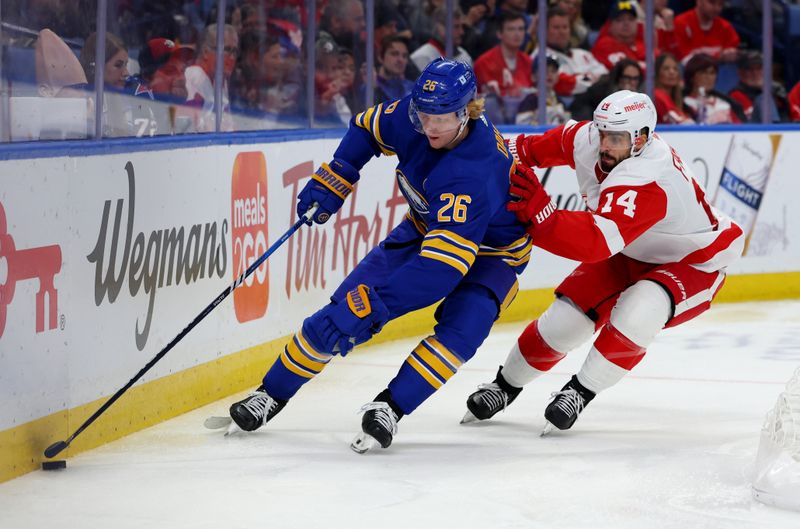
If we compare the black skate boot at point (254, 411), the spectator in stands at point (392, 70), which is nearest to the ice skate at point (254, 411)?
the black skate boot at point (254, 411)

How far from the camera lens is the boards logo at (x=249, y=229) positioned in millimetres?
4793

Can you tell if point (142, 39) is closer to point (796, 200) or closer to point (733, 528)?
point (733, 528)

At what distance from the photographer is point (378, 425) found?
380 centimetres

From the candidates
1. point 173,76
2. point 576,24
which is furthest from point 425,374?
point 576,24

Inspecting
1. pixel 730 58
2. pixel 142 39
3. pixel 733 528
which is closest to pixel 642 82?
pixel 730 58

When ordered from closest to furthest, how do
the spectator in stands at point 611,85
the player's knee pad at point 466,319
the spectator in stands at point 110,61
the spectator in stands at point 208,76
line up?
the player's knee pad at point 466,319 → the spectator in stands at point 110,61 → the spectator in stands at point 208,76 → the spectator in stands at point 611,85

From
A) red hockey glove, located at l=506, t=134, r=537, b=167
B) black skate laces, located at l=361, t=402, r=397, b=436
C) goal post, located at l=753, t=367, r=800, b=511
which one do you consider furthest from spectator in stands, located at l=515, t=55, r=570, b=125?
goal post, located at l=753, t=367, r=800, b=511

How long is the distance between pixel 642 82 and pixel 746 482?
4043 millimetres

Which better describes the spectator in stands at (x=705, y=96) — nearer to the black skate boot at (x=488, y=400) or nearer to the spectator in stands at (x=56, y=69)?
the black skate boot at (x=488, y=400)

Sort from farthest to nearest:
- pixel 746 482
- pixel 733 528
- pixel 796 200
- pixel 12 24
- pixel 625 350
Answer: pixel 796 200 → pixel 625 350 → pixel 12 24 → pixel 746 482 → pixel 733 528

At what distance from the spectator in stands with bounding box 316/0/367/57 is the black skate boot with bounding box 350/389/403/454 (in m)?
2.56

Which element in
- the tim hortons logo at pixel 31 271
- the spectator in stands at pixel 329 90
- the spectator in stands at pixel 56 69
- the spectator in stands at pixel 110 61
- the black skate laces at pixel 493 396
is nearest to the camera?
the tim hortons logo at pixel 31 271

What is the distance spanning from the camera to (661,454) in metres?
3.90

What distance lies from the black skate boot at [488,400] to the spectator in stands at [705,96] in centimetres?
340
